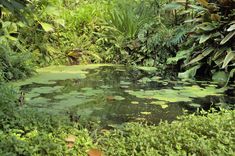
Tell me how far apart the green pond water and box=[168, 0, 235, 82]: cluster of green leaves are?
0.53 metres

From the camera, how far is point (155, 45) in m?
8.27

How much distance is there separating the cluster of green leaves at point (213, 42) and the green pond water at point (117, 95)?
1.75ft

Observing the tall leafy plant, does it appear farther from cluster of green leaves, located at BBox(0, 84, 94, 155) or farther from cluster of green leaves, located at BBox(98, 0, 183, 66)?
cluster of green leaves, located at BBox(0, 84, 94, 155)

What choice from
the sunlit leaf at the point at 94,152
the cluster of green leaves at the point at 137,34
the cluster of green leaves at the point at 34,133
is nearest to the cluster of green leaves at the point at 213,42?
the cluster of green leaves at the point at 137,34

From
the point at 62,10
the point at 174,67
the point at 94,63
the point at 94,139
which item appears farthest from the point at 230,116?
the point at 62,10

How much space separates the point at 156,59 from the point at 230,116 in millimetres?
4995

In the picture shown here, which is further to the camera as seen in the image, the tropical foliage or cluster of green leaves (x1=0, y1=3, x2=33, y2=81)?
cluster of green leaves (x1=0, y1=3, x2=33, y2=81)

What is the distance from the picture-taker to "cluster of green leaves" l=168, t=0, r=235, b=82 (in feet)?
21.3

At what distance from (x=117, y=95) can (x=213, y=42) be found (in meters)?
2.50

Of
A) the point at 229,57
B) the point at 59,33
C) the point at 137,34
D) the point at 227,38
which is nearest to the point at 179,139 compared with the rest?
the point at 229,57

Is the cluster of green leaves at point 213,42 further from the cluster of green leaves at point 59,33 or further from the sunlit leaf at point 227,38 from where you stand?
the cluster of green leaves at point 59,33

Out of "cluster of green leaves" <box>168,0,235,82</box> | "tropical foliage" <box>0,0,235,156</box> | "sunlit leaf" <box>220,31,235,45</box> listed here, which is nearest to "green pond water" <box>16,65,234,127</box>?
"tropical foliage" <box>0,0,235,156</box>

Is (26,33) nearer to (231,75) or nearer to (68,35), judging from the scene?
(68,35)

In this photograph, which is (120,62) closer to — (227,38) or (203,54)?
(203,54)
